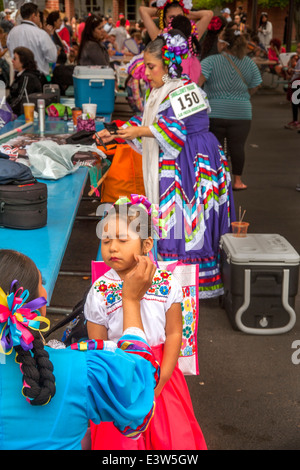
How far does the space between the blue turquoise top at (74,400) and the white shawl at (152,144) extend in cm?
260

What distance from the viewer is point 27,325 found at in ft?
4.36

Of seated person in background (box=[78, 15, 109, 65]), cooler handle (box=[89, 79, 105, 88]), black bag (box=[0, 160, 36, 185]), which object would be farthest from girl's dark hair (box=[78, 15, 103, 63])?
black bag (box=[0, 160, 36, 185])

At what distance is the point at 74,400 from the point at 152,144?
9.14ft

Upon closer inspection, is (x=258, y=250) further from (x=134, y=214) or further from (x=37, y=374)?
(x=37, y=374)

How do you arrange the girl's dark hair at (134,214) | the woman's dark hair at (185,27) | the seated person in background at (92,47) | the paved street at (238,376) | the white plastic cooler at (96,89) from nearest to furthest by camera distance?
the girl's dark hair at (134,214) < the paved street at (238,376) < the woman's dark hair at (185,27) < the white plastic cooler at (96,89) < the seated person in background at (92,47)

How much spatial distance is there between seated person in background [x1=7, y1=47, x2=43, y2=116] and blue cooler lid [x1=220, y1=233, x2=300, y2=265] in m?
3.24

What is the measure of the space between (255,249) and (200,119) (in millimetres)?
898

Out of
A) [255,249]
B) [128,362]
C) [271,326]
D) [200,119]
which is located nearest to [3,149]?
[200,119]

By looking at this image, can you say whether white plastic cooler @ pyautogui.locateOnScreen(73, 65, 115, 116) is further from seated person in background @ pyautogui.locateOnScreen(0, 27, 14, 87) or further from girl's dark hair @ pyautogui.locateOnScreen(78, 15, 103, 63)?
seated person in background @ pyautogui.locateOnScreen(0, 27, 14, 87)

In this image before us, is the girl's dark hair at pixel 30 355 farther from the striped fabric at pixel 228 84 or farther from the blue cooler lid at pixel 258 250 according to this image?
the striped fabric at pixel 228 84

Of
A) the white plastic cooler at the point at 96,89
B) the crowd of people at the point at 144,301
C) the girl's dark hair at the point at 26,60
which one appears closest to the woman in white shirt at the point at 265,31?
the white plastic cooler at the point at 96,89

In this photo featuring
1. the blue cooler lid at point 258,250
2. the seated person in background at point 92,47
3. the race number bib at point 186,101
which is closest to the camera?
the blue cooler lid at point 258,250

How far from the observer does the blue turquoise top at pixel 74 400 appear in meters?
1.35
